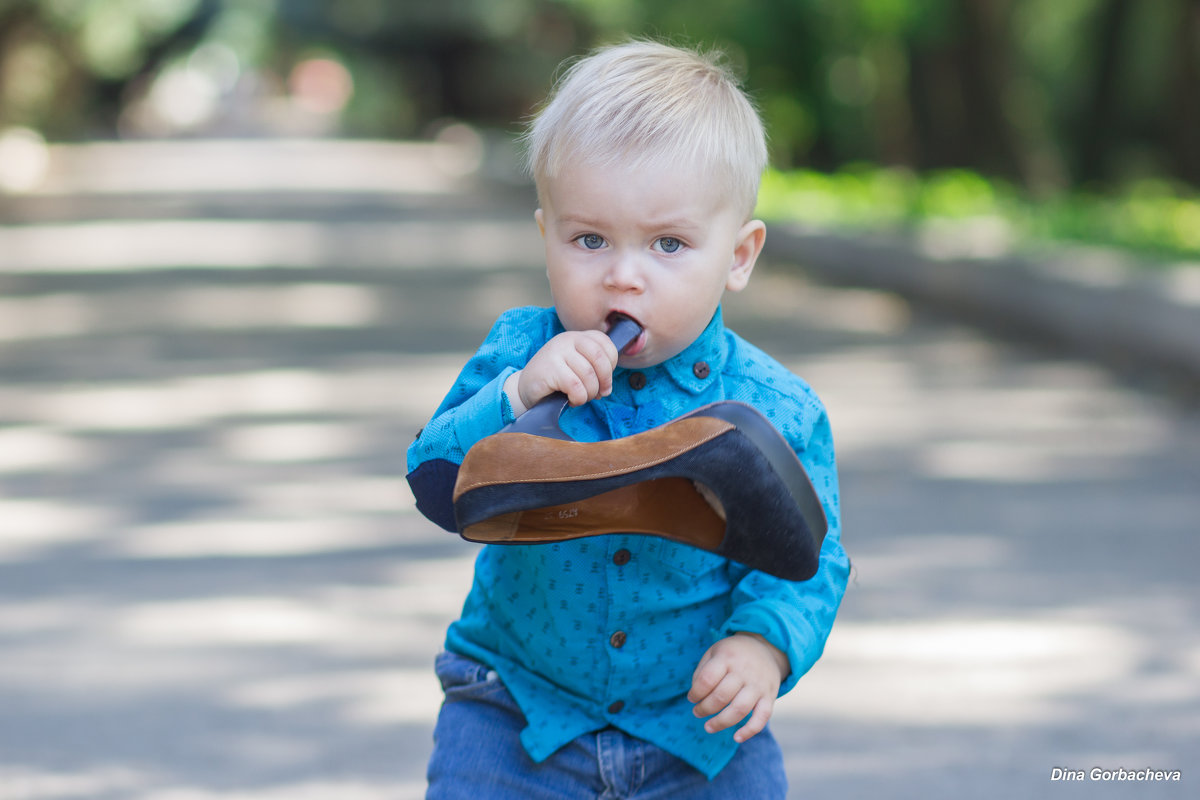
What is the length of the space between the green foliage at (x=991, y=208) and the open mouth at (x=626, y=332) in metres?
9.46

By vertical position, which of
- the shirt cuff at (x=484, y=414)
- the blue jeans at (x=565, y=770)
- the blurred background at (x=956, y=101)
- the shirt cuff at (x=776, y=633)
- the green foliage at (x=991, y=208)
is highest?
the blurred background at (x=956, y=101)

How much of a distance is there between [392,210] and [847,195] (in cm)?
907

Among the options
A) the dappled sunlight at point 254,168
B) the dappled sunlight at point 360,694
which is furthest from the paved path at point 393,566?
the dappled sunlight at point 254,168

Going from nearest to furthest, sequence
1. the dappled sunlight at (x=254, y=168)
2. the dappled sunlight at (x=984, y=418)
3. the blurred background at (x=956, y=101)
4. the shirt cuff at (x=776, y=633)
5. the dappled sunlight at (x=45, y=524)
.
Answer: the shirt cuff at (x=776, y=633) < the dappled sunlight at (x=45, y=524) < the dappled sunlight at (x=984, y=418) < the blurred background at (x=956, y=101) < the dappled sunlight at (x=254, y=168)

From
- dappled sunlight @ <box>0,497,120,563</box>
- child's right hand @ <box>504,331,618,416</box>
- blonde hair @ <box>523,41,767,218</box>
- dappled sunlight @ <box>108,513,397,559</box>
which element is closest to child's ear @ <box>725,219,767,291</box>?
blonde hair @ <box>523,41,767,218</box>

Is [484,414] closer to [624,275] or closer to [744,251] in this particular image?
[624,275]

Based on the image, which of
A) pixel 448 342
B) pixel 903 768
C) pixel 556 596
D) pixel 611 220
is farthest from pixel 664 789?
pixel 448 342

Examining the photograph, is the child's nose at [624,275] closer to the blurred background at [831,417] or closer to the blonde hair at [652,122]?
the blonde hair at [652,122]

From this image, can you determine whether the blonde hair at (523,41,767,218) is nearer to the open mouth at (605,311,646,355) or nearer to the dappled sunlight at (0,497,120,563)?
the open mouth at (605,311,646,355)

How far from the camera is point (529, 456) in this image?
1.84 m

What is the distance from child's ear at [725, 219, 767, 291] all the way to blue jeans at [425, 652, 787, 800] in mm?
630

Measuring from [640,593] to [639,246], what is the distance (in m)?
0.46

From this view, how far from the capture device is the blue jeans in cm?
217

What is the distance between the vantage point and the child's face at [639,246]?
6.57 feet
